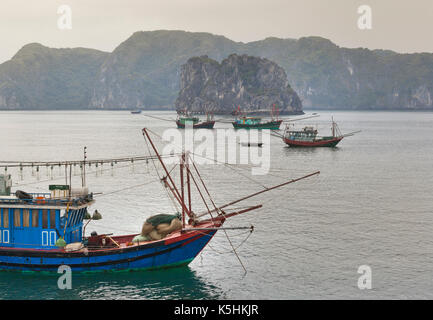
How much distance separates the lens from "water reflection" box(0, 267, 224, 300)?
35.1 metres

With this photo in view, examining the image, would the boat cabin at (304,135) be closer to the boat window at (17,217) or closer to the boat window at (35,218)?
the boat window at (35,218)

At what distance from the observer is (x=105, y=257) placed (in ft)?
123

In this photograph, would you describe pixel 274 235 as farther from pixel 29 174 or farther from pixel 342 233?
pixel 29 174

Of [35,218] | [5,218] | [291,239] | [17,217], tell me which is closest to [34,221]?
[35,218]

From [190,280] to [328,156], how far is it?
87498 mm

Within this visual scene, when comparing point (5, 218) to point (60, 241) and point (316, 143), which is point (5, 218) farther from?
point (316, 143)

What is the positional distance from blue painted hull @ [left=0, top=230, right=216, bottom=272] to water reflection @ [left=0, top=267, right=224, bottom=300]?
552 mm

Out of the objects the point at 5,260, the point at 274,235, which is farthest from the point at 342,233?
the point at 5,260

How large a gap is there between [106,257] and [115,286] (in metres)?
2.20

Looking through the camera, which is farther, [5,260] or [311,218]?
[311,218]

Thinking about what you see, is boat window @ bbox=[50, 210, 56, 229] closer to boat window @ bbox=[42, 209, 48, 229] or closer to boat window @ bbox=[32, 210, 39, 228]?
boat window @ bbox=[42, 209, 48, 229]

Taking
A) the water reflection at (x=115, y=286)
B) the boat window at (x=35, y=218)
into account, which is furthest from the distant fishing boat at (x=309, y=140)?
the boat window at (x=35, y=218)
